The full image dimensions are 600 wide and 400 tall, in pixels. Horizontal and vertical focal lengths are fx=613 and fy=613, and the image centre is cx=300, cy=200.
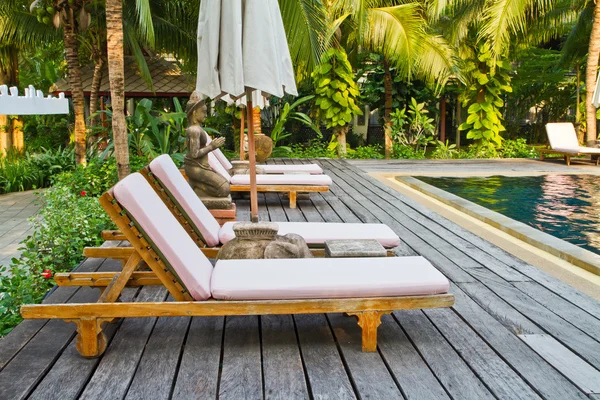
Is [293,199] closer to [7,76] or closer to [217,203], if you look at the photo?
[217,203]

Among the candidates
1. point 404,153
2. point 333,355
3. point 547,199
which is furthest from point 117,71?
point 404,153

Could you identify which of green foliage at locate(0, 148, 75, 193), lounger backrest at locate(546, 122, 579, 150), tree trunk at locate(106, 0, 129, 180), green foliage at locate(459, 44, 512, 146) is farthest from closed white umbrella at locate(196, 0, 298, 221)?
green foliage at locate(459, 44, 512, 146)

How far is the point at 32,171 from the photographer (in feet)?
42.5

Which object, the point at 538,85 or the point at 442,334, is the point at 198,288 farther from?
the point at 538,85

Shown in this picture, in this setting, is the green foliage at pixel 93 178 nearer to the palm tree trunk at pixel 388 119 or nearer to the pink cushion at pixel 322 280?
the pink cushion at pixel 322 280

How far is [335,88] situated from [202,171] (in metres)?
8.87

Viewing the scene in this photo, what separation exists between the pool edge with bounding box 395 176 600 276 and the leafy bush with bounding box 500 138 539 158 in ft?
25.5

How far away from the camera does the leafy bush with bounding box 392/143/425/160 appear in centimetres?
1664

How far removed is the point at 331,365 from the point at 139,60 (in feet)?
42.4

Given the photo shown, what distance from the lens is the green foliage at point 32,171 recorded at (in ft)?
40.9

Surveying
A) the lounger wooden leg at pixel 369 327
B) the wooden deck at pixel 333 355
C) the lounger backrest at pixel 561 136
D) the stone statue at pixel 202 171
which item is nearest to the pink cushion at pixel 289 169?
the stone statue at pixel 202 171

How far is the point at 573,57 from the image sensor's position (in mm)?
18875

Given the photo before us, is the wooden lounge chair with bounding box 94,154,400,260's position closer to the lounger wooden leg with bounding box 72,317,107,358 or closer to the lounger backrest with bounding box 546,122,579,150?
the lounger wooden leg with bounding box 72,317,107,358

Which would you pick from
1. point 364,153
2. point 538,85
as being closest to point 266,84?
point 364,153
